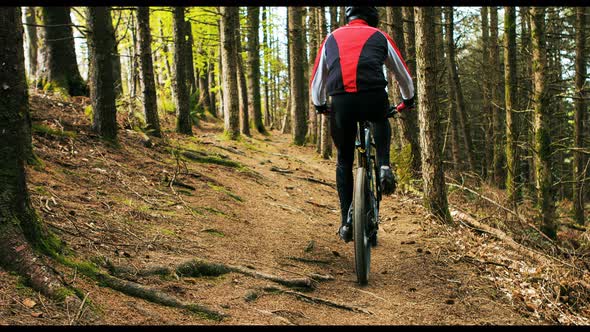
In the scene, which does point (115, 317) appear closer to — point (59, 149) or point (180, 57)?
point (59, 149)

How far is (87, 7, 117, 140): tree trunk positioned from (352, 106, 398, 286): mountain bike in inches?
170

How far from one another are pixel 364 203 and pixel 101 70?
490 cm

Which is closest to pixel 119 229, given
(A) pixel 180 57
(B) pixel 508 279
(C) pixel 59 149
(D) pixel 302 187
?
(C) pixel 59 149

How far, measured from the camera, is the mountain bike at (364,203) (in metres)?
4.91

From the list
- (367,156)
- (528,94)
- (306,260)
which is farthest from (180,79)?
(528,94)

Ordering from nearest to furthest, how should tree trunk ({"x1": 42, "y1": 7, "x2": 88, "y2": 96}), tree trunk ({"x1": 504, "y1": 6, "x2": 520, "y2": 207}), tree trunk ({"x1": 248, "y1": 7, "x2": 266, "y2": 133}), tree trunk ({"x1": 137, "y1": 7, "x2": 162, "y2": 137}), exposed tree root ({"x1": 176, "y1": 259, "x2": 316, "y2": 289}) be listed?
exposed tree root ({"x1": 176, "y1": 259, "x2": 316, "y2": 289}), tree trunk ({"x1": 42, "y1": 7, "x2": 88, "y2": 96}), tree trunk ({"x1": 137, "y1": 7, "x2": 162, "y2": 137}), tree trunk ({"x1": 504, "y1": 6, "x2": 520, "y2": 207}), tree trunk ({"x1": 248, "y1": 7, "x2": 266, "y2": 133})

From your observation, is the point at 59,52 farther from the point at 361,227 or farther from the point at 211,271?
the point at 361,227

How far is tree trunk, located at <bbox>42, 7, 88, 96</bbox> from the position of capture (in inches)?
375

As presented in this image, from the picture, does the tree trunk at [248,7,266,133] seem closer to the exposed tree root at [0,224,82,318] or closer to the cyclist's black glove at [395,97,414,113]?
the cyclist's black glove at [395,97,414,113]

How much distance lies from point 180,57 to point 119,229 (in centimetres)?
803

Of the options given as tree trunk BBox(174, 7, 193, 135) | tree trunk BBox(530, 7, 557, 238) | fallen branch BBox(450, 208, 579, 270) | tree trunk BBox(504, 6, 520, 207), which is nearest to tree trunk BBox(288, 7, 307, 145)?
tree trunk BBox(174, 7, 193, 135)

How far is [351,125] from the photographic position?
508 centimetres

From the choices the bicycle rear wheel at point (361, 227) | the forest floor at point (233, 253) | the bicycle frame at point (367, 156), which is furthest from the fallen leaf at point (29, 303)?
the bicycle frame at point (367, 156)

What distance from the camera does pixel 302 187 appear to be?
10320 millimetres
